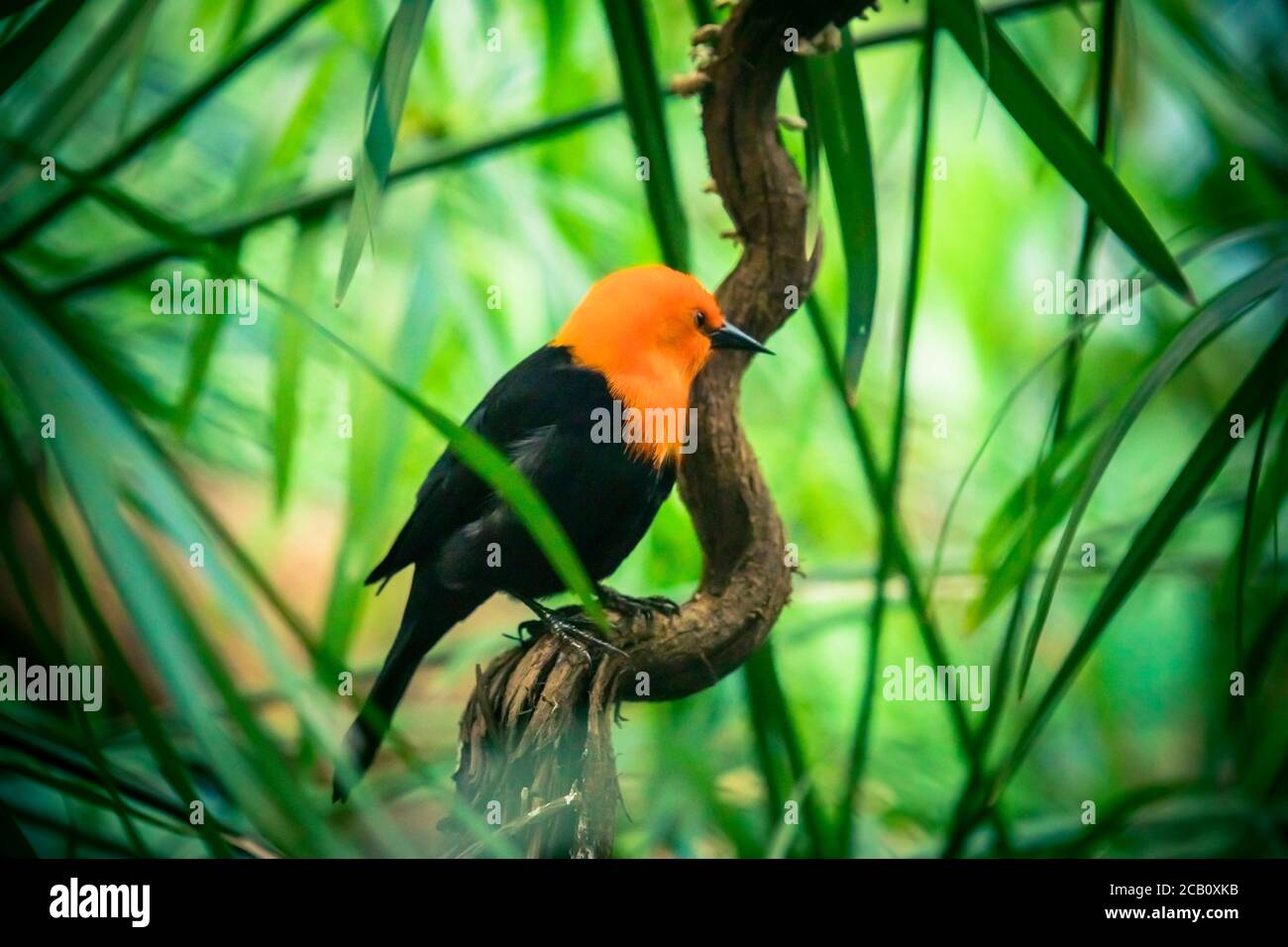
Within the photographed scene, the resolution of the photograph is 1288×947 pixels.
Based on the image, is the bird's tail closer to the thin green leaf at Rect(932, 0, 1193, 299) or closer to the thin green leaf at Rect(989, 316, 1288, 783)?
the thin green leaf at Rect(989, 316, 1288, 783)

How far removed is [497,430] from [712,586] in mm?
320

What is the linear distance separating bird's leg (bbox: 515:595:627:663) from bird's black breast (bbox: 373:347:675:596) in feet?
0.09

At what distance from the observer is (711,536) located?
137 cm

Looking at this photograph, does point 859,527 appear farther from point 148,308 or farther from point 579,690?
point 148,308

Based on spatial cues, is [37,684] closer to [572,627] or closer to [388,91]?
[572,627]

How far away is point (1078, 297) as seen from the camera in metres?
1.57

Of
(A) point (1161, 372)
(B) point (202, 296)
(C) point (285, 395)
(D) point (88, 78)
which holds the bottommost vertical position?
(A) point (1161, 372)

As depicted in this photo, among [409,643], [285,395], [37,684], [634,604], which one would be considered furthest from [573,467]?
[37,684]

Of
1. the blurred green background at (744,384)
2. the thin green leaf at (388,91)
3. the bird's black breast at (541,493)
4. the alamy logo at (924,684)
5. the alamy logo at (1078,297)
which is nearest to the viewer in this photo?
the thin green leaf at (388,91)

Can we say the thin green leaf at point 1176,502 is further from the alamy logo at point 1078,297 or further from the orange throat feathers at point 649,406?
the orange throat feathers at point 649,406

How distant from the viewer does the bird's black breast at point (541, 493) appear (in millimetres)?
1315

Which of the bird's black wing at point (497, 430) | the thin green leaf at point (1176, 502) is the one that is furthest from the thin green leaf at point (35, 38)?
the thin green leaf at point (1176, 502)
